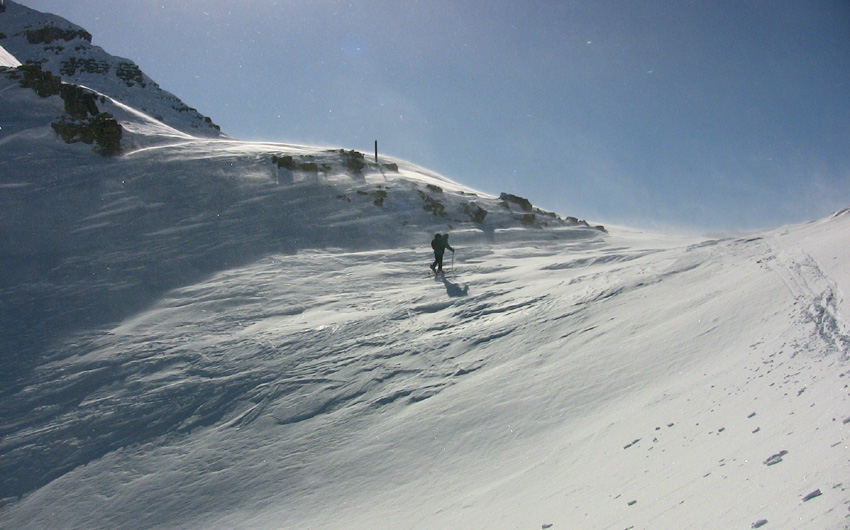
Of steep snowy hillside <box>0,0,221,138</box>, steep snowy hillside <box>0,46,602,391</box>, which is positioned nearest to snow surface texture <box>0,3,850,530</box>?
steep snowy hillside <box>0,46,602,391</box>

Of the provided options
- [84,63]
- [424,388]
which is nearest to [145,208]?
[424,388]

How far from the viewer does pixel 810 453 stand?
3414mm

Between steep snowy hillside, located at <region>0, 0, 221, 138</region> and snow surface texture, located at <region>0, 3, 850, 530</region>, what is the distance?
110 ft

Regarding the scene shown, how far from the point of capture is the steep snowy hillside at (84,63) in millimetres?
45000

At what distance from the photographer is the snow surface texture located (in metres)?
4.32

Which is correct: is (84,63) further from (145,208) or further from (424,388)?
(424,388)

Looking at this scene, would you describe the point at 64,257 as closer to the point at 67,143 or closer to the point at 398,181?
the point at 67,143

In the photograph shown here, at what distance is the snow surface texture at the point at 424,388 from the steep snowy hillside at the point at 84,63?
33.6 metres

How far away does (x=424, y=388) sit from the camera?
744cm

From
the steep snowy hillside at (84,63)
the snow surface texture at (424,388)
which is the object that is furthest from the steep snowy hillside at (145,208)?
the steep snowy hillside at (84,63)

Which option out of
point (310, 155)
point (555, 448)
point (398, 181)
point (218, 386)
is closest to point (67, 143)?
point (310, 155)

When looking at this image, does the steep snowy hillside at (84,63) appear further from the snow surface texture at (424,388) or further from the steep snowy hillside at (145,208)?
the snow surface texture at (424,388)

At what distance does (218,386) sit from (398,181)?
18.9m

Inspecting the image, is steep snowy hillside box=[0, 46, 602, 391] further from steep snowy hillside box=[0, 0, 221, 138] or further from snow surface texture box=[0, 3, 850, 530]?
steep snowy hillside box=[0, 0, 221, 138]
